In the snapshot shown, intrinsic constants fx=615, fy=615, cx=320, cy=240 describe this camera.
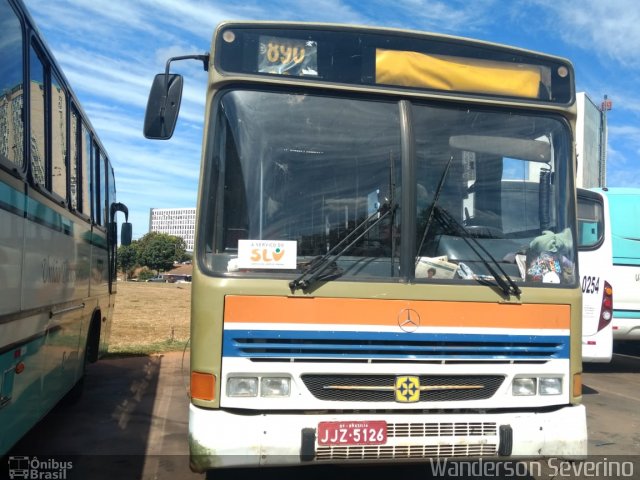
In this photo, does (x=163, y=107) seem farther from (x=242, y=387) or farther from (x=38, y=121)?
(x=242, y=387)

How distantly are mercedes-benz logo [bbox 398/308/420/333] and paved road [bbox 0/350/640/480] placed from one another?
1.70m

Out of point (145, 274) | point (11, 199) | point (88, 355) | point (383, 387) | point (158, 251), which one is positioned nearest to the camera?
point (11, 199)

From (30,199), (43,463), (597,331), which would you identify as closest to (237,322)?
(30,199)

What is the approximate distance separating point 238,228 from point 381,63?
1.57 meters

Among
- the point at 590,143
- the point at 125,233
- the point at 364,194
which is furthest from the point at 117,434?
the point at 590,143

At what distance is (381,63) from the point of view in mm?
4379

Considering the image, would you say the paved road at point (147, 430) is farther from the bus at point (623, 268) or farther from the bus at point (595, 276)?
the bus at point (623, 268)

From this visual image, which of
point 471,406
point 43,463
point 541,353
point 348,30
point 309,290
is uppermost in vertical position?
point 348,30

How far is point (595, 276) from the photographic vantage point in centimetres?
946

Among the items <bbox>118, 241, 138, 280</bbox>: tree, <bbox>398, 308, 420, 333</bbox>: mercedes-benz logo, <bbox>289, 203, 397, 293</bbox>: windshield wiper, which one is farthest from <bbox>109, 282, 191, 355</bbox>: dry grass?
<bbox>118, 241, 138, 280</bbox>: tree

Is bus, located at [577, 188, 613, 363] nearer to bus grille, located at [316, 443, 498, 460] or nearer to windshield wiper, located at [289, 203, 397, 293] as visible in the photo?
bus grille, located at [316, 443, 498, 460]

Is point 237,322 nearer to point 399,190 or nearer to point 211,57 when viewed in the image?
point 399,190

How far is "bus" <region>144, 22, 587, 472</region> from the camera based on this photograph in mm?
3861

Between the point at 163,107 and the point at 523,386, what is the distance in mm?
3195
